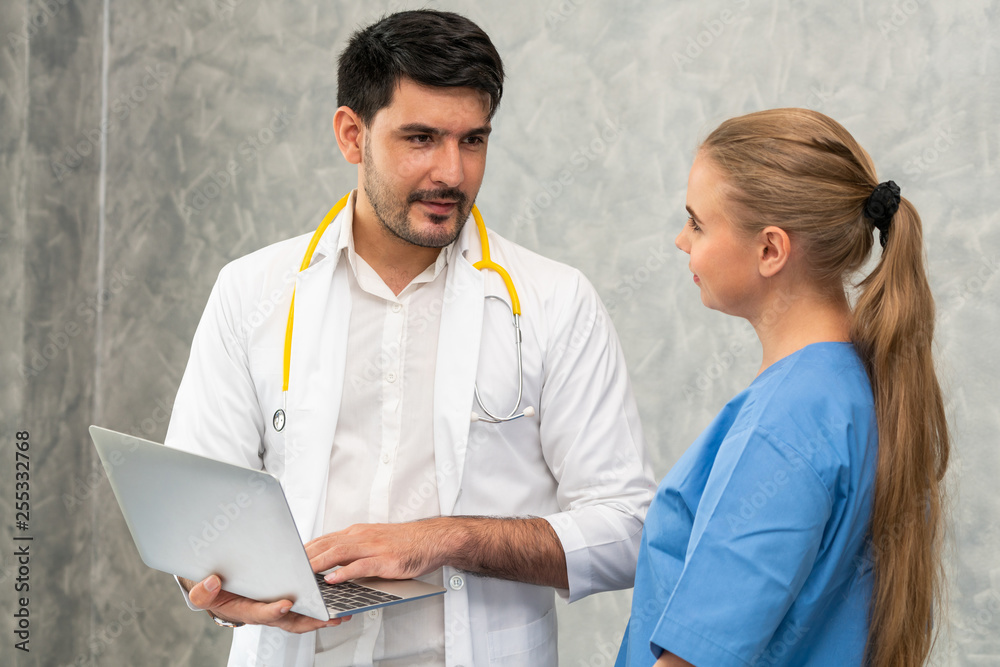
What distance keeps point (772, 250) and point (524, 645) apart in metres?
0.78

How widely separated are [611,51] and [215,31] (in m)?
1.35

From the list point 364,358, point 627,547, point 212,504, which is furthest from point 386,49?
point 627,547

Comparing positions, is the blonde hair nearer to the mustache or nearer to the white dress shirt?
the mustache

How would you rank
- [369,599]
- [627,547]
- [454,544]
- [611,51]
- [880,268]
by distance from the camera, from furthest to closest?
1. [611,51]
2. [627,547]
3. [454,544]
4. [369,599]
5. [880,268]

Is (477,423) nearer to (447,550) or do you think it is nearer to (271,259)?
(447,550)

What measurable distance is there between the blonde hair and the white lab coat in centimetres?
47

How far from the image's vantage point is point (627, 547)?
4.75 ft

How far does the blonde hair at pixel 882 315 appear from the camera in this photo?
3.35 feet

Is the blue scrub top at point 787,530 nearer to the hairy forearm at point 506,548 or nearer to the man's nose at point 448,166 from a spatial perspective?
the hairy forearm at point 506,548

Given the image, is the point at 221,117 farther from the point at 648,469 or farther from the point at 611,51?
the point at 648,469

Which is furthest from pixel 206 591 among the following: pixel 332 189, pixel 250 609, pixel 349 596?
pixel 332 189

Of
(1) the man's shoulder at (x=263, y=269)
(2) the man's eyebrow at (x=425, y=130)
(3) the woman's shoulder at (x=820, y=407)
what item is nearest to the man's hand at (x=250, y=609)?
(1) the man's shoulder at (x=263, y=269)

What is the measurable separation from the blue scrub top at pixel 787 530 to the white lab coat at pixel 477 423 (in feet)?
1.28

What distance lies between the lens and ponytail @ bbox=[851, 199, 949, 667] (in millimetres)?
1016
